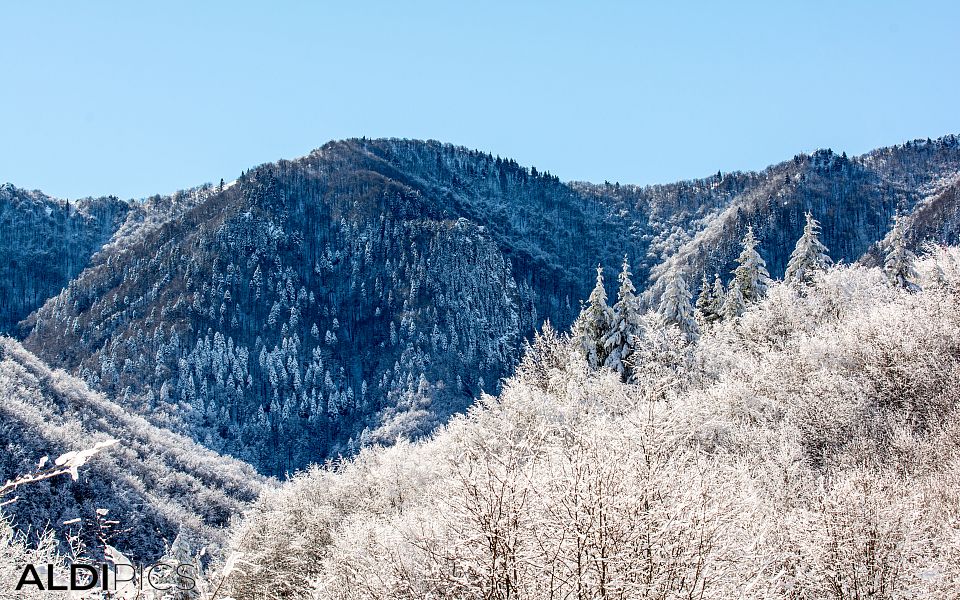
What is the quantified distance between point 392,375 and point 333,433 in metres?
23.6

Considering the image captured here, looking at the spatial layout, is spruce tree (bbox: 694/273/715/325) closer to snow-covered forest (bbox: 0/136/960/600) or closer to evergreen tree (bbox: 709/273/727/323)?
evergreen tree (bbox: 709/273/727/323)

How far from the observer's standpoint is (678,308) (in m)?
45.9

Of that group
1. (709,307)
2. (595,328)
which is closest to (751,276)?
(709,307)

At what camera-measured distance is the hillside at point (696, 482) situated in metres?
9.06

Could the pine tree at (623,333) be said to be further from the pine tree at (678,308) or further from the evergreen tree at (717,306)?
the evergreen tree at (717,306)

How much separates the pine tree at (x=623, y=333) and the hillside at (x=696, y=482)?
2999 millimetres

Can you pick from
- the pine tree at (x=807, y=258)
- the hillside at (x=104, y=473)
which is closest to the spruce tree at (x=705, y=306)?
the pine tree at (x=807, y=258)

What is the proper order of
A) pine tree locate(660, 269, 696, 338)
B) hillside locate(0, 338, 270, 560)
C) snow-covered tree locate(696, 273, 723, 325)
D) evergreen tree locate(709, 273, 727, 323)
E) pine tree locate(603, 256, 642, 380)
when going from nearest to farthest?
pine tree locate(603, 256, 642, 380), pine tree locate(660, 269, 696, 338), snow-covered tree locate(696, 273, 723, 325), evergreen tree locate(709, 273, 727, 323), hillside locate(0, 338, 270, 560)

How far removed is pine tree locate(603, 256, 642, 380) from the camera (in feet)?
137

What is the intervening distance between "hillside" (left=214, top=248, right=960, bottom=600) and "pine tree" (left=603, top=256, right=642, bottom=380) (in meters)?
3.00

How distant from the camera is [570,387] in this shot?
3064 centimetres

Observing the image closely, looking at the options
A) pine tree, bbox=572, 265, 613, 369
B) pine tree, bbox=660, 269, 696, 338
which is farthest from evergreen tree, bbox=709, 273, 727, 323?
pine tree, bbox=572, 265, 613, 369

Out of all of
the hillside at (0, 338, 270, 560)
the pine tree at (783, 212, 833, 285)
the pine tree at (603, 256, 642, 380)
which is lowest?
the hillside at (0, 338, 270, 560)

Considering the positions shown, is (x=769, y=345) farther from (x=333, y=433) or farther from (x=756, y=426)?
(x=333, y=433)
